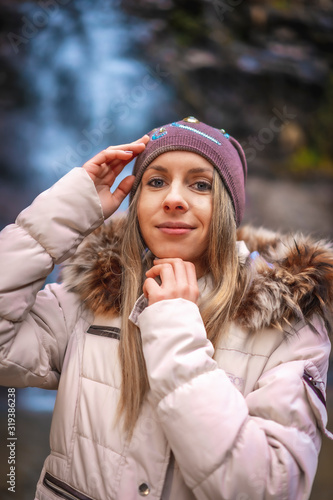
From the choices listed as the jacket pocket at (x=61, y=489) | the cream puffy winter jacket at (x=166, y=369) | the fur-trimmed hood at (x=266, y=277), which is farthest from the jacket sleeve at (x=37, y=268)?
the jacket pocket at (x=61, y=489)

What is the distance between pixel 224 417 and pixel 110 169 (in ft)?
2.38

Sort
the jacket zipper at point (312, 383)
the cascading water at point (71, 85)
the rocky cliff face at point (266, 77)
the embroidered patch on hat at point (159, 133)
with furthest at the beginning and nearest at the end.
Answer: the rocky cliff face at point (266, 77) < the cascading water at point (71, 85) < the embroidered patch on hat at point (159, 133) < the jacket zipper at point (312, 383)

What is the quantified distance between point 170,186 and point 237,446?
2.06ft

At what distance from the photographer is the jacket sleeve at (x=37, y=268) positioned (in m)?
1.06

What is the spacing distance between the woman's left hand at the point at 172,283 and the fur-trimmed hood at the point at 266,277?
0.45 ft

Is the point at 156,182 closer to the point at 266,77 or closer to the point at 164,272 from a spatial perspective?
the point at 164,272

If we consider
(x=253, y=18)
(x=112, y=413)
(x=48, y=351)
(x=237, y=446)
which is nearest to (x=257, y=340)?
(x=237, y=446)

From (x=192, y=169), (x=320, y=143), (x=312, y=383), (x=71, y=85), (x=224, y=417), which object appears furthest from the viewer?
(x=320, y=143)

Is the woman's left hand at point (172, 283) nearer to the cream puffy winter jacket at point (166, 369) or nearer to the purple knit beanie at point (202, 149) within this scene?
the cream puffy winter jacket at point (166, 369)

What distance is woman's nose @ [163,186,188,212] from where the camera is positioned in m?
1.12

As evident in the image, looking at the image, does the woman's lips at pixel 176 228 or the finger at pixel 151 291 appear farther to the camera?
the woman's lips at pixel 176 228

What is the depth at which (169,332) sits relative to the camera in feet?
3.06

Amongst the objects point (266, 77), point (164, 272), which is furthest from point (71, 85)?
point (164, 272)

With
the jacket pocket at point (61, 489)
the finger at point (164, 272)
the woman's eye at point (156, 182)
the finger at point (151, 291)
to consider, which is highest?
the woman's eye at point (156, 182)
